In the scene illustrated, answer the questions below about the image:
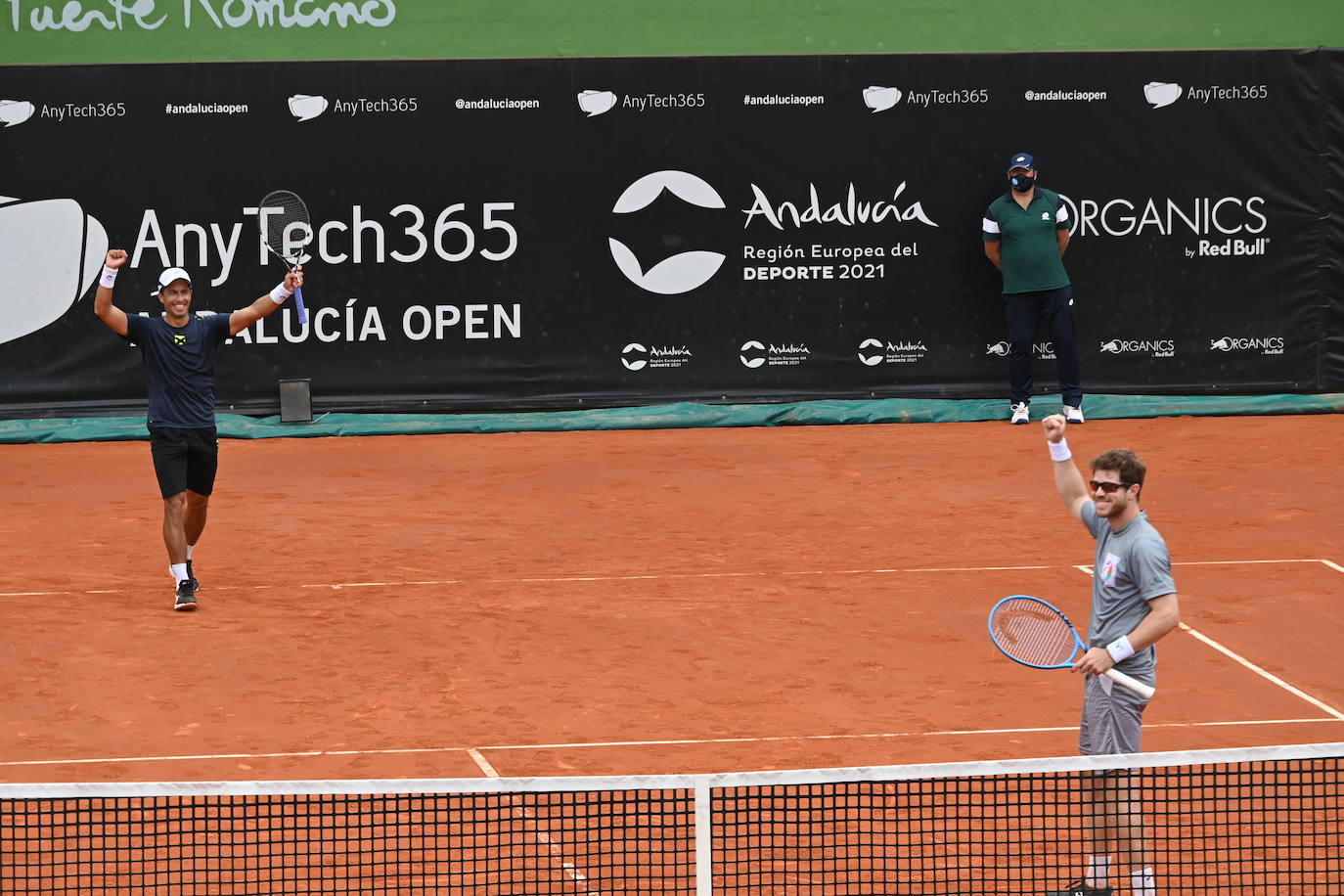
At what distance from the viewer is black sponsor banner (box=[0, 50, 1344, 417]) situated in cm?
1666

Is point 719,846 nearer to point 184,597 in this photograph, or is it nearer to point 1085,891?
point 1085,891

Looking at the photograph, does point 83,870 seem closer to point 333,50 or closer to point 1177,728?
point 1177,728

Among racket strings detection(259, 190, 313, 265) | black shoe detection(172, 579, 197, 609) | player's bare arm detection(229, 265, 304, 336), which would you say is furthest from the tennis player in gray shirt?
racket strings detection(259, 190, 313, 265)

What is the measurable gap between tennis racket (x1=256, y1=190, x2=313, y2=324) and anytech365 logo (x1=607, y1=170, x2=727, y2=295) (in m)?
2.80

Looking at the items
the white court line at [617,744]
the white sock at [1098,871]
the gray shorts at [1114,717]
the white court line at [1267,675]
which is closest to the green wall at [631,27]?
the white court line at [1267,675]

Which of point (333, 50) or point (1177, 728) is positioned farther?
point (333, 50)

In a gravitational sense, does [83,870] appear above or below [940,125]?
below

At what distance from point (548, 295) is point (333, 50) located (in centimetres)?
297

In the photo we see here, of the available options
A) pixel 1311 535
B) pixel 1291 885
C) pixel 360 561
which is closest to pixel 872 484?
pixel 1311 535

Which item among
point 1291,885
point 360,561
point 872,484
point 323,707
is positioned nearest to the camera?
point 1291,885

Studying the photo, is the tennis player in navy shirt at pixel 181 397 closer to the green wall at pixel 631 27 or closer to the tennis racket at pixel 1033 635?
the tennis racket at pixel 1033 635

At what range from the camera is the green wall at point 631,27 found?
16797 mm

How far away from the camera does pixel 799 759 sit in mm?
7543

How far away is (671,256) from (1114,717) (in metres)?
11.4
